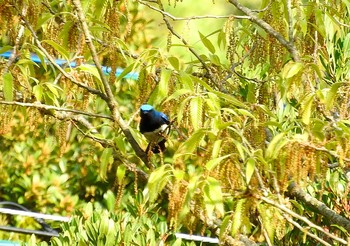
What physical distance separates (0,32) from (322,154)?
5.54 feet

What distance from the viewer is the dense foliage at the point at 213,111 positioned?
9.32ft

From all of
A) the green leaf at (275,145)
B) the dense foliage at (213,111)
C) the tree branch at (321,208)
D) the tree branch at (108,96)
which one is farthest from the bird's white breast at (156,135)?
the green leaf at (275,145)

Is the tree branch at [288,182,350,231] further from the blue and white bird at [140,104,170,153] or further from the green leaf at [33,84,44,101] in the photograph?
the green leaf at [33,84,44,101]

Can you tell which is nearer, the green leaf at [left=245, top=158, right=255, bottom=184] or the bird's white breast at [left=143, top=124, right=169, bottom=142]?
the green leaf at [left=245, top=158, right=255, bottom=184]

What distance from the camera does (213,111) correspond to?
292 cm

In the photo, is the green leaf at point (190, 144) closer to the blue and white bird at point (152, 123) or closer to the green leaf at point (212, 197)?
the green leaf at point (212, 197)

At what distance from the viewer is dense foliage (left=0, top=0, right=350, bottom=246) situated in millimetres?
2842

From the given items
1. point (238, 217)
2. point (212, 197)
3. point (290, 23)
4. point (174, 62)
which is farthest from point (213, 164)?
point (290, 23)

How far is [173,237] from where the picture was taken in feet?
13.8

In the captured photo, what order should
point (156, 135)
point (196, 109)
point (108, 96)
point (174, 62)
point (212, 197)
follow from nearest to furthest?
point (212, 197), point (196, 109), point (174, 62), point (108, 96), point (156, 135)

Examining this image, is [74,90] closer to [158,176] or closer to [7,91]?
[7,91]

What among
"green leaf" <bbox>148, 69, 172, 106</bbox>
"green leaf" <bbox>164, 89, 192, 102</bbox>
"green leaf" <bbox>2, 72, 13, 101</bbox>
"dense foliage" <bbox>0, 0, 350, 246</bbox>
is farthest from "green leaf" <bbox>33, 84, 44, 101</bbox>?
"green leaf" <bbox>164, 89, 192, 102</bbox>

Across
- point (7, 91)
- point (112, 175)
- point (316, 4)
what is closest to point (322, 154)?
point (316, 4)

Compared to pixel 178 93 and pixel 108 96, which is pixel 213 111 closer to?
pixel 178 93
